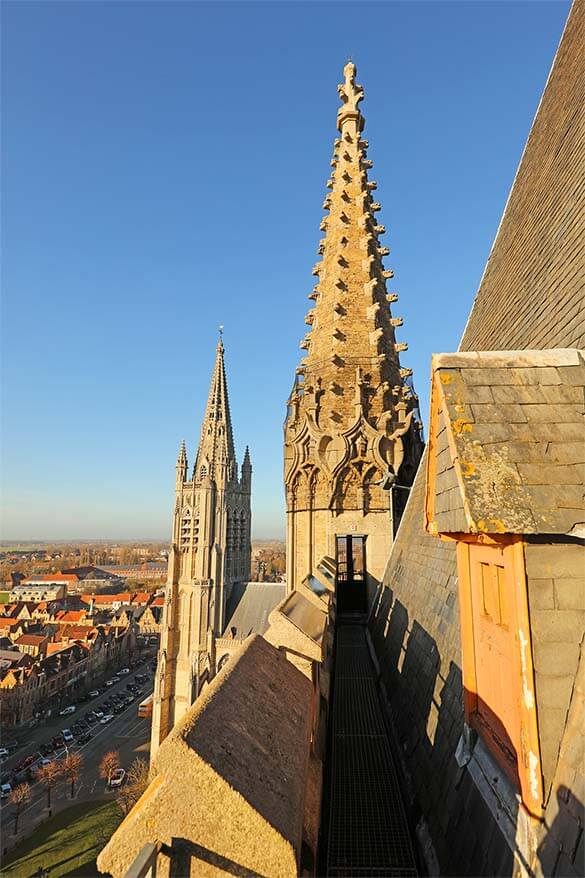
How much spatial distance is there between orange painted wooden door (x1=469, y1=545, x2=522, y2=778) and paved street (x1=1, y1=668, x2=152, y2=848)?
50.7 metres

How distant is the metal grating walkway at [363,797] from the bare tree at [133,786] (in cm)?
3650

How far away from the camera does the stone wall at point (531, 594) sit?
2.23 meters

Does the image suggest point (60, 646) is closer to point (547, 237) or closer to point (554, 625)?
point (547, 237)

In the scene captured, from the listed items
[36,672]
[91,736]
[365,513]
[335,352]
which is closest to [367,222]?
[335,352]

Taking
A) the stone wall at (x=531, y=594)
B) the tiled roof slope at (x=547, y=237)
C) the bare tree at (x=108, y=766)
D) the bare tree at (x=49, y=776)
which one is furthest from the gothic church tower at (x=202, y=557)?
the tiled roof slope at (x=547, y=237)

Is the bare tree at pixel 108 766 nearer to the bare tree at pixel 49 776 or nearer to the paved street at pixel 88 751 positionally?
the paved street at pixel 88 751

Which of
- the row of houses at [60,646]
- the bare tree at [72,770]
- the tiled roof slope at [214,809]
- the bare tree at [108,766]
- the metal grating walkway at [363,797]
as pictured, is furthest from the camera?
the row of houses at [60,646]

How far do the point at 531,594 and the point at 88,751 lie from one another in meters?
65.8

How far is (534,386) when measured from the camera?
8.72ft

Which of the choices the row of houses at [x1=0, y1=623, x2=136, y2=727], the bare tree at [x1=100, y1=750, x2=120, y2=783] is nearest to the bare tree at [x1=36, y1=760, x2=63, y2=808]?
the bare tree at [x1=100, y1=750, x2=120, y2=783]

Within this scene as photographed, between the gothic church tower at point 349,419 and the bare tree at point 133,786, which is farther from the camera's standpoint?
the bare tree at point 133,786

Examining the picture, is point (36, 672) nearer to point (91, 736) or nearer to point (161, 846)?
point (91, 736)

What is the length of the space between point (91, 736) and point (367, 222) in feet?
216

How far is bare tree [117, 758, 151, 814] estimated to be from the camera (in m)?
37.9
